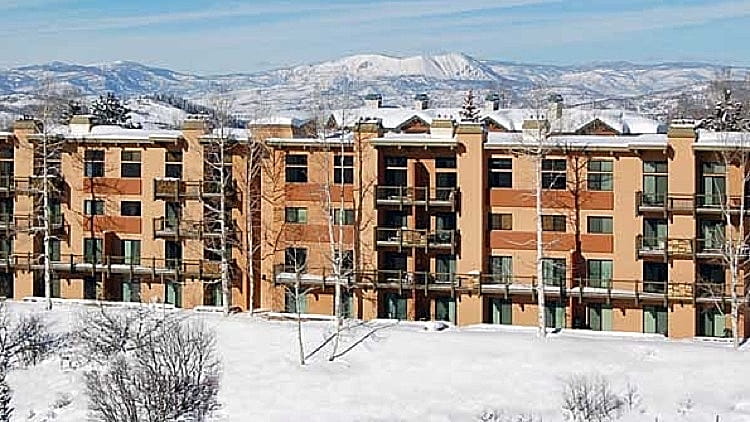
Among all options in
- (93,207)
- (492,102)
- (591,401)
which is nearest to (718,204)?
(591,401)

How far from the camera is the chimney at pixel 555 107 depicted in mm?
58062

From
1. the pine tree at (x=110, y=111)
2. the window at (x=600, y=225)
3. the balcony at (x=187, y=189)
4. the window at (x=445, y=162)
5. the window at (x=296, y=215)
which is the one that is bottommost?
the window at (x=600, y=225)

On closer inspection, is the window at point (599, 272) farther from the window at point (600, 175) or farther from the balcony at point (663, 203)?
the window at point (600, 175)

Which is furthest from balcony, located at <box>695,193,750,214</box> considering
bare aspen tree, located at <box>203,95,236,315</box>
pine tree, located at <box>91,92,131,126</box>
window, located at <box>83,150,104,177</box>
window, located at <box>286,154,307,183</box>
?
pine tree, located at <box>91,92,131,126</box>

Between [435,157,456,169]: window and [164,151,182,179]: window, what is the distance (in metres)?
12.7

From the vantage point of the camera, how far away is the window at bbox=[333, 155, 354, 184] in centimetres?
5088

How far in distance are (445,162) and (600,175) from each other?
695 cm

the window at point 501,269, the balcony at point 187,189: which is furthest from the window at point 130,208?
the window at point 501,269

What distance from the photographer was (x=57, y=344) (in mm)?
45469

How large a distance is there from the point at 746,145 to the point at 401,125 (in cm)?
2527

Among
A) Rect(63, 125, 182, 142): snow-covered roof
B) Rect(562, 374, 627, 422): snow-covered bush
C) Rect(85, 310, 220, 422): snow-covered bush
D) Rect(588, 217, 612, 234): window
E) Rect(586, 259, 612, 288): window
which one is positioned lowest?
Rect(562, 374, 627, 422): snow-covered bush

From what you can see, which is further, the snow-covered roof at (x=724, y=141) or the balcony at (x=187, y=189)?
the balcony at (x=187, y=189)

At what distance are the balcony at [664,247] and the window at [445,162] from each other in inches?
347

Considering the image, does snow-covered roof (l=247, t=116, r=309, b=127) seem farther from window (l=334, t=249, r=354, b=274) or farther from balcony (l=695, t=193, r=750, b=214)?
balcony (l=695, t=193, r=750, b=214)
